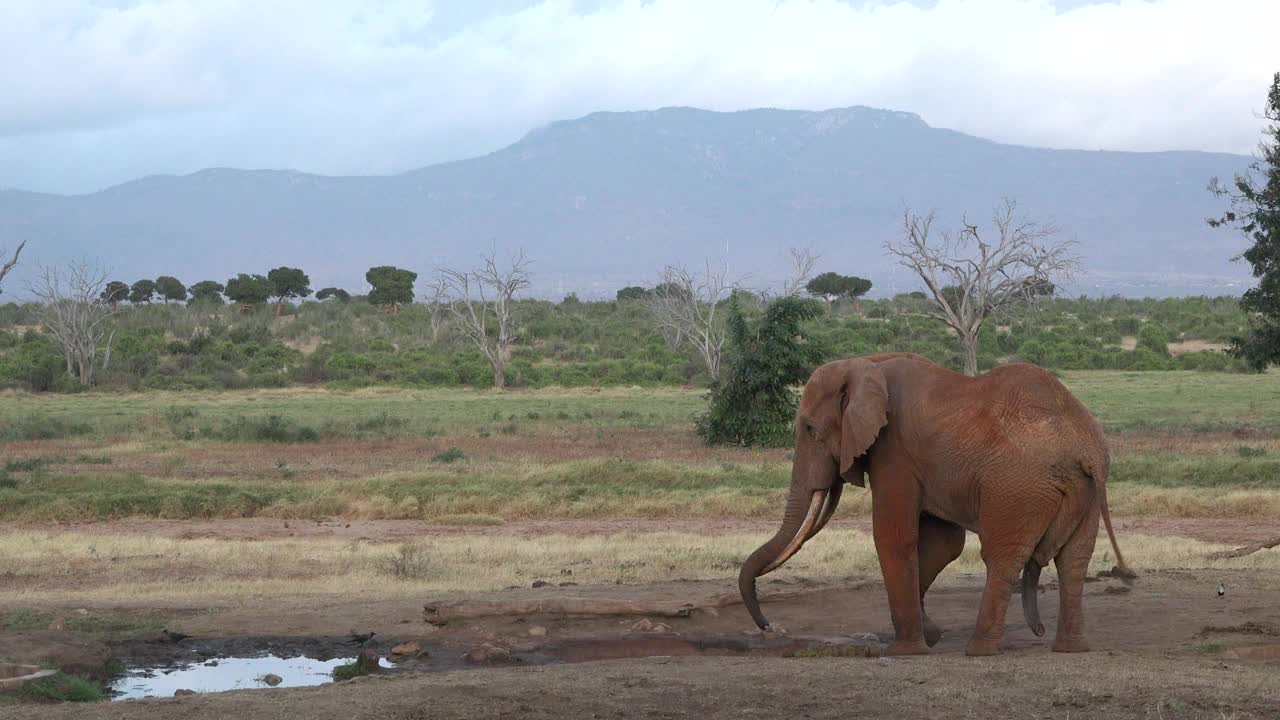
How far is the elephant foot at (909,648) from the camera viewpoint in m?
10.3

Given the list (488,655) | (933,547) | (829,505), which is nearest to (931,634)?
(933,547)

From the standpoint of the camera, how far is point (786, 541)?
1075 cm

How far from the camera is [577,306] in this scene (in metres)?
106

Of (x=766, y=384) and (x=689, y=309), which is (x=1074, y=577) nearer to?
(x=766, y=384)

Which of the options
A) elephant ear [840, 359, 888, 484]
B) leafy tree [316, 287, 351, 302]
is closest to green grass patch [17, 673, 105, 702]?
elephant ear [840, 359, 888, 484]

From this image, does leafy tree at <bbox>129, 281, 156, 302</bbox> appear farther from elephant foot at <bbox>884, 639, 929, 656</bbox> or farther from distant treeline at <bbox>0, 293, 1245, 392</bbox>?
elephant foot at <bbox>884, 639, 929, 656</bbox>

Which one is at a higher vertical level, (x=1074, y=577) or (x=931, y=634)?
(x=1074, y=577)

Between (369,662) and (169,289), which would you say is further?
(169,289)

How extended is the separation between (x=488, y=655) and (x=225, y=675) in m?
2.01

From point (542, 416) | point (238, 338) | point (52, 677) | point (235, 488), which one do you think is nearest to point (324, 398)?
point (542, 416)

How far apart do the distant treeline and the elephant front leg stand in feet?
124

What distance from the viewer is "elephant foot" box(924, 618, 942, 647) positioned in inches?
429

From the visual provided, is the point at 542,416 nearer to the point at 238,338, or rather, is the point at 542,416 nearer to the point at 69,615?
the point at 69,615

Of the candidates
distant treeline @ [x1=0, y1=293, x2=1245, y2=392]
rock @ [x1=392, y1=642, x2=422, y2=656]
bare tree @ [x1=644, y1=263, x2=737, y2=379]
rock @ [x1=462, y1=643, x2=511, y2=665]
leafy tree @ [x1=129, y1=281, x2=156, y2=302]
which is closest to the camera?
rock @ [x1=462, y1=643, x2=511, y2=665]
